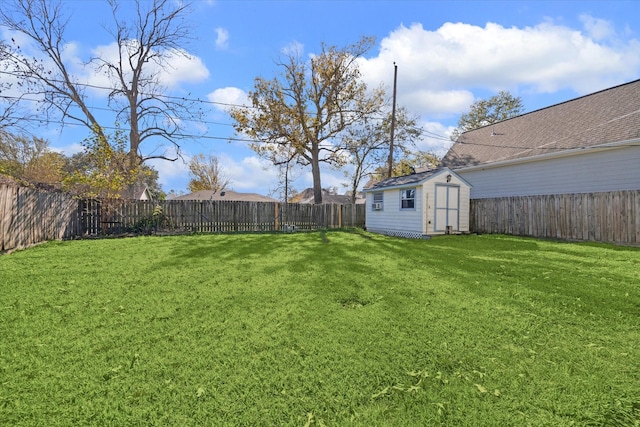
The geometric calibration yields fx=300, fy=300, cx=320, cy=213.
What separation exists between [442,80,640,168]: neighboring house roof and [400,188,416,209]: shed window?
553 cm

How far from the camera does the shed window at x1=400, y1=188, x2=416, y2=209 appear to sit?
1217 cm

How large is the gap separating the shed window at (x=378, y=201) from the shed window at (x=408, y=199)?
1642mm

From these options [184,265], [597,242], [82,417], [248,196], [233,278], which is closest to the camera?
[82,417]

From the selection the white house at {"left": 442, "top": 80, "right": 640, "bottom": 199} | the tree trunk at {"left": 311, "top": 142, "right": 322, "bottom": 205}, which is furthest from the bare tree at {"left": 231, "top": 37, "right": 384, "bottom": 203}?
the white house at {"left": 442, "top": 80, "right": 640, "bottom": 199}

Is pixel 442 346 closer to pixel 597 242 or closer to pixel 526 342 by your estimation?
pixel 526 342

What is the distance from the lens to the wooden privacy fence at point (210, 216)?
11836 millimetres

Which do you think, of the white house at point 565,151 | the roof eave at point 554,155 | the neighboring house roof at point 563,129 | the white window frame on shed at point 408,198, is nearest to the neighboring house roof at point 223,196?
the white window frame on shed at point 408,198

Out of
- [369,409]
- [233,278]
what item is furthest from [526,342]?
[233,278]

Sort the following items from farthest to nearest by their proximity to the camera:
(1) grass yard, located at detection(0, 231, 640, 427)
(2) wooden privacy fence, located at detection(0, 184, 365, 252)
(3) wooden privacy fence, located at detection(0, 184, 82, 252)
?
(2) wooden privacy fence, located at detection(0, 184, 365, 252)
(3) wooden privacy fence, located at detection(0, 184, 82, 252)
(1) grass yard, located at detection(0, 231, 640, 427)

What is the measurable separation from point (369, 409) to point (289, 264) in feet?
13.1

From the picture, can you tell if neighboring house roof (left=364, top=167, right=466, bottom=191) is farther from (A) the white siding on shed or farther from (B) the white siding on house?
(B) the white siding on house

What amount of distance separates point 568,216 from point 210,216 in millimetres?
14209

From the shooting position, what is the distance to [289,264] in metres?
5.69

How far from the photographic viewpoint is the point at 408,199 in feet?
41.0
